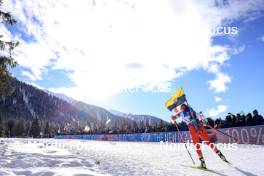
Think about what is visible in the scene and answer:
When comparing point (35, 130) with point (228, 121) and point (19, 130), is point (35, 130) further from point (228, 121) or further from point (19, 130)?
point (228, 121)

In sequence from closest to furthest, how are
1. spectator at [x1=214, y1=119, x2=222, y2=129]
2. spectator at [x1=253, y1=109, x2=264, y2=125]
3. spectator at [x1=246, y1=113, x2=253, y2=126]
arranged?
spectator at [x1=253, y1=109, x2=264, y2=125] < spectator at [x1=246, y1=113, x2=253, y2=126] < spectator at [x1=214, y1=119, x2=222, y2=129]

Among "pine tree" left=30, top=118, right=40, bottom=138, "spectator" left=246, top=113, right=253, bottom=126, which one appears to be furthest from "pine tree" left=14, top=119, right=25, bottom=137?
"spectator" left=246, top=113, right=253, bottom=126

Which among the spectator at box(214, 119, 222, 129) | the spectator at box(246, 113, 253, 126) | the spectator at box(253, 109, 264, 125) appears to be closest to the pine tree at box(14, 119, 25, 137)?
the spectator at box(214, 119, 222, 129)

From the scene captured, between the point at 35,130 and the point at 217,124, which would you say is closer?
the point at 217,124

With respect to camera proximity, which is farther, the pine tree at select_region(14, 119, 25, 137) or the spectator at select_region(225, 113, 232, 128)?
the pine tree at select_region(14, 119, 25, 137)

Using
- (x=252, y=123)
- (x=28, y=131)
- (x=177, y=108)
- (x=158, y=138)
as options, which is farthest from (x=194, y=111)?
(x=28, y=131)

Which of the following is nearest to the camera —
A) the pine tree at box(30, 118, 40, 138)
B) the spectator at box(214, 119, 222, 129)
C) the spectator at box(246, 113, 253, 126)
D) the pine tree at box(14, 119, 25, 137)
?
the spectator at box(246, 113, 253, 126)

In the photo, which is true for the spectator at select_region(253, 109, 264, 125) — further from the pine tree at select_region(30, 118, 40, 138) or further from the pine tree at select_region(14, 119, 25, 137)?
the pine tree at select_region(14, 119, 25, 137)

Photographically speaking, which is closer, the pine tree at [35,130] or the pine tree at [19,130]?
the pine tree at [35,130]

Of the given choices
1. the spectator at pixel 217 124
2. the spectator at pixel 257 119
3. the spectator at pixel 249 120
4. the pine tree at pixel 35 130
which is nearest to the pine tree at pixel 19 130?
the pine tree at pixel 35 130

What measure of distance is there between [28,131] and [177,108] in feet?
420

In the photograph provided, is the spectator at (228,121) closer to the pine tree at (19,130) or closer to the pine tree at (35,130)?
the pine tree at (35,130)

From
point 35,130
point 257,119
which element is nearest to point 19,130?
point 35,130

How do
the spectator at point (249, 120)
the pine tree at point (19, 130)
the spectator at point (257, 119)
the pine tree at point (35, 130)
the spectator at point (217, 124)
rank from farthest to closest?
the pine tree at point (19, 130) < the pine tree at point (35, 130) < the spectator at point (217, 124) < the spectator at point (249, 120) < the spectator at point (257, 119)
